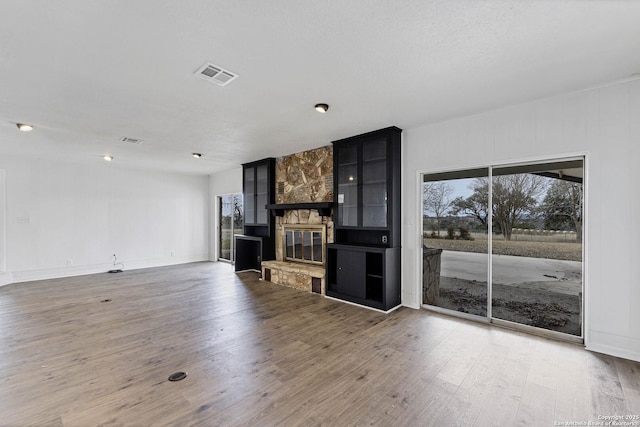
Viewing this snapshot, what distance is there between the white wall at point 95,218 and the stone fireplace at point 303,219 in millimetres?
4034

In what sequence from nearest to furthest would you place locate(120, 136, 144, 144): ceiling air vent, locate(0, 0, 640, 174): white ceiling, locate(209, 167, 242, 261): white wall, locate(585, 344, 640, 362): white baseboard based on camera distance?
locate(0, 0, 640, 174): white ceiling, locate(585, 344, 640, 362): white baseboard, locate(120, 136, 144, 144): ceiling air vent, locate(209, 167, 242, 261): white wall

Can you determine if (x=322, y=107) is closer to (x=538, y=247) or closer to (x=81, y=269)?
(x=538, y=247)

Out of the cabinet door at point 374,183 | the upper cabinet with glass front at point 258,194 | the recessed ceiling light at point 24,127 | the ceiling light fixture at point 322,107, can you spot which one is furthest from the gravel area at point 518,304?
the recessed ceiling light at point 24,127

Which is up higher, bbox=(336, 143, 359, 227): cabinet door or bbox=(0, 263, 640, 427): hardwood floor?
bbox=(336, 143, 359, 227): cabinet door

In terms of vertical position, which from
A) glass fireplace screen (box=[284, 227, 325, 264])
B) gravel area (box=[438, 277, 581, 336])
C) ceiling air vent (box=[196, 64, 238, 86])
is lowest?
gravel area (box=[438, 277, 581, 336])

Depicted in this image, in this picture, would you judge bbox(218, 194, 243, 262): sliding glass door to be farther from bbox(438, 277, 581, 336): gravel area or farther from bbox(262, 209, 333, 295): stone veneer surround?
bbox(438, 277, 581, 336): gravel area

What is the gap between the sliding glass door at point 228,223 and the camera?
866 cm

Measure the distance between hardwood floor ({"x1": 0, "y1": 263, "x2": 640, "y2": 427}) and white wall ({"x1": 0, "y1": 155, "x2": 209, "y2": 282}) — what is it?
2880 mm

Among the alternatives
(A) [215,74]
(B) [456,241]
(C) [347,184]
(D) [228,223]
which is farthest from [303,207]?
(D) [228,223]

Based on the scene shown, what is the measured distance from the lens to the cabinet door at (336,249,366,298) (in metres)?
4.59

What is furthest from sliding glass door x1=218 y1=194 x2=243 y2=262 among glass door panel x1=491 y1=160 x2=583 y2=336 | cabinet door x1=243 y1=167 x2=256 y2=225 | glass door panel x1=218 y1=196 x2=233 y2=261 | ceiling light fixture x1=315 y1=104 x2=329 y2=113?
glass door panel x1=491 y1=160 x2=583 y2=336

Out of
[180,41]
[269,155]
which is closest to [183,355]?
[180,41]

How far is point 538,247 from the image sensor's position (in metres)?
3.85

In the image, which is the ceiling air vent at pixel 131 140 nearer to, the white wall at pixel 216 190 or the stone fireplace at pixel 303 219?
the stone fireplace at pixel 303 219
